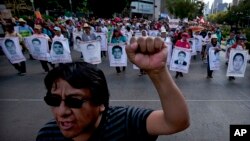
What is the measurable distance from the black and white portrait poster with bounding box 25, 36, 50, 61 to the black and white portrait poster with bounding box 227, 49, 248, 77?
6.29 m

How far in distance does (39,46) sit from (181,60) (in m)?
5.01

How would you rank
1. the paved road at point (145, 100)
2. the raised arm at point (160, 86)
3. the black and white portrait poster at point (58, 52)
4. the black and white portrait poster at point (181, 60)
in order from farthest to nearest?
the black and white portrait poster at point (58, 52) < the black and white portrait poster at point (181, 60) < the paved road at point (145, 100) < the raised arm at point (160, 86)

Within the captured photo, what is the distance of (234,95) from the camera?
9.05 m

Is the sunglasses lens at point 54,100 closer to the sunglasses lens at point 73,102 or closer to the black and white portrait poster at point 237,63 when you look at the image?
the sunglasses lens at point 73,102

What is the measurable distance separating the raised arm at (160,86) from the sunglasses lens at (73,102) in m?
0.38

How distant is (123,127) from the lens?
1.86 meters

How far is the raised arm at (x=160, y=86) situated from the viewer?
62.1 inches

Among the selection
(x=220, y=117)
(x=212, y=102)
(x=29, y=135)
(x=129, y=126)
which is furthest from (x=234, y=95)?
(x=129, y=126)

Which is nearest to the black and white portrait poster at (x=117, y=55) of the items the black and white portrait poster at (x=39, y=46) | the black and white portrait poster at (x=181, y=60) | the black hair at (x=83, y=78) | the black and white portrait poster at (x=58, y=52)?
the black and white portrait poster at (x=58, y=52)

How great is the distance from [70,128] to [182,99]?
2.00 ft

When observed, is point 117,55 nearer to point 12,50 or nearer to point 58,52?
point 58,52

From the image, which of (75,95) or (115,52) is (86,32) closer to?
(115,52)

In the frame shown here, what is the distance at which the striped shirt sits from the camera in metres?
1.83

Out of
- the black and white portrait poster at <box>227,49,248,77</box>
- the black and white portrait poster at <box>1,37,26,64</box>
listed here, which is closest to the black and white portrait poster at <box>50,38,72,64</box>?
the black and white portrait poster at <box>1,37,26,64</box>
